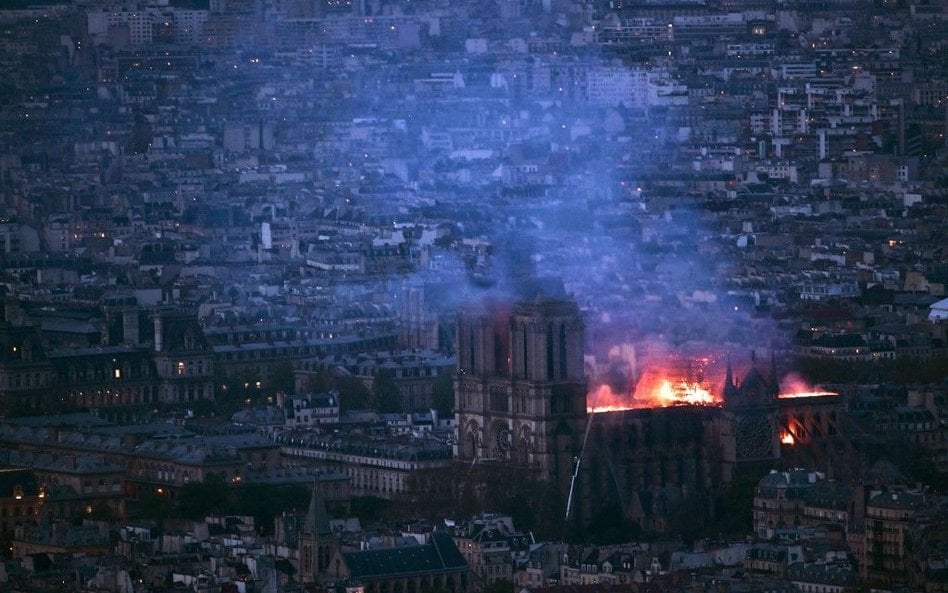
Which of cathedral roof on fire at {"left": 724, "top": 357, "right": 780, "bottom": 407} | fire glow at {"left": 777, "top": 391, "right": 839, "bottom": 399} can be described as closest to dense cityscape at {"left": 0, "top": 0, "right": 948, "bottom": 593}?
cathedral roof on fire at {"left": 724, "top": 357, "right": 780, "bottom": 407}

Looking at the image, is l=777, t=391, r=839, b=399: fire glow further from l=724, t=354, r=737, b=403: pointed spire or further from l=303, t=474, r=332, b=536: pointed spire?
l=303, t=474, r=332, b=536: pointed spire

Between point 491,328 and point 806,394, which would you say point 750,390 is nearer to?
point 806,394

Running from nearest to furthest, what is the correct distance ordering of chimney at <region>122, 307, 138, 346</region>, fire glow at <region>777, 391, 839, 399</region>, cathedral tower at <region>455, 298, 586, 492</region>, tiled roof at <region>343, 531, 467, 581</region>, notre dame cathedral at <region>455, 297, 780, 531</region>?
1. tiled roof at <region>343, 531, 467, 581</region>
2. notre dame cathedral at <region>455, 297, 780, 531</region>
3. cathedral tower at <region>455, 298, 586, 492</region>
4. fire glow at <region>777, 391, 839, 399</region>
5. chimney at <region>122, 307, 138, 346</region>

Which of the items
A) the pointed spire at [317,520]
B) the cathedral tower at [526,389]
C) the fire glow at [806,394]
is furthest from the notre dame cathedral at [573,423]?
the pointed spire at [317,520]

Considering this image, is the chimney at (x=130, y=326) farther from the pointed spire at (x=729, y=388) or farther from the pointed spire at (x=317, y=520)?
the pointed spire at (x=317, y=520)

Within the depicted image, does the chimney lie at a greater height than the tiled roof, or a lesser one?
greater

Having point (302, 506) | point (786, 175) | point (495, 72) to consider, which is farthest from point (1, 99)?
point (302, 506)

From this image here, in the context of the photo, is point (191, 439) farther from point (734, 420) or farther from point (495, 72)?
point (495, 72)
